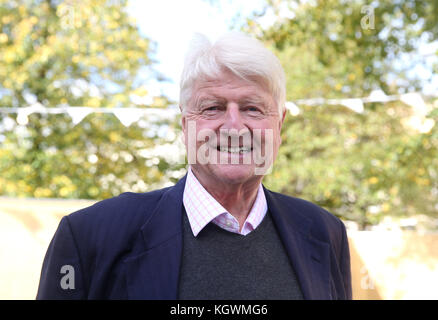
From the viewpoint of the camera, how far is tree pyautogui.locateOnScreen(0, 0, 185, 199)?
252 inches

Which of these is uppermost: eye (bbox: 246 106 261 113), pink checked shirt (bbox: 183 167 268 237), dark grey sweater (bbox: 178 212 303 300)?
eye (bbox: 246 106 261 113)

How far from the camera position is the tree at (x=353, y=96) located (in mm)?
5738

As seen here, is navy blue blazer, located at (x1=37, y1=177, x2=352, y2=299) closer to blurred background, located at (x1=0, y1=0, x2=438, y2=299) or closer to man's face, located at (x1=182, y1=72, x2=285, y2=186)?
man's face, located at (x1=182, y1=72, x2=285, y2=186)

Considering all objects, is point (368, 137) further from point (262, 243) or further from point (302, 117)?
point (262, 243)

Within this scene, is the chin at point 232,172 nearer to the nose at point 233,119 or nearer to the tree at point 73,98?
the nose at point 233,119

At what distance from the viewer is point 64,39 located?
670cm

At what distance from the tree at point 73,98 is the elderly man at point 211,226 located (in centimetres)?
501

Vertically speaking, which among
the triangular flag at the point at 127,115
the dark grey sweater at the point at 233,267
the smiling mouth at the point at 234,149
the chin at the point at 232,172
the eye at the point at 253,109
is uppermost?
the eye at the point at 253,109

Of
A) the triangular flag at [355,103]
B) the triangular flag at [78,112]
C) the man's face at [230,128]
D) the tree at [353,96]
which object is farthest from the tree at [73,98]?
the man's face at [230,128]

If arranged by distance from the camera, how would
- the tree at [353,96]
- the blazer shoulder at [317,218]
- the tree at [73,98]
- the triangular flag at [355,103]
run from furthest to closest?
the tree at [73,98], the tree at [353,96], the triangular flag at [355,103], the blazer shoulder at [317,218]

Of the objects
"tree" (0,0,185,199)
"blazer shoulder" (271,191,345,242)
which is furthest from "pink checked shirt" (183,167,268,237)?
"tree" (0,0,185,199)

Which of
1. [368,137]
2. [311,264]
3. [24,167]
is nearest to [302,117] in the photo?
[368,137]

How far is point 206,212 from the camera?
1.47 m

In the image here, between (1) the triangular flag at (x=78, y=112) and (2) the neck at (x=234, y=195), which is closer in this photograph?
(2) the neck at (x=234, y=195)
